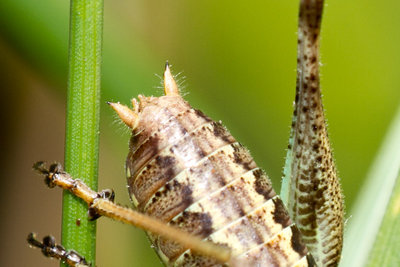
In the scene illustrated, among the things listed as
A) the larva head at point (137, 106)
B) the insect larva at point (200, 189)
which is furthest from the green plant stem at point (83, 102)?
the larva head at point (137, 106)

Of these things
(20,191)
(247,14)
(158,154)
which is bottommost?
(158,154)

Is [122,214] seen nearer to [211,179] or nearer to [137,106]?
[211,179]

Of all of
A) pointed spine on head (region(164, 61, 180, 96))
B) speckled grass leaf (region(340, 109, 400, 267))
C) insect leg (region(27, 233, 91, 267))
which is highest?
A: pointed spine on head (region(164, 61, 180, 96))

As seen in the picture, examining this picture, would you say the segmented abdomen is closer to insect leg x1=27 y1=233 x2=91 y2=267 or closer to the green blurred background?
insect leg x1=27 y1=233 x2=91 y2=267

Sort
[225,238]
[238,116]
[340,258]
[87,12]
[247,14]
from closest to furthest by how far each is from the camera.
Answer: [87,12] → [225,238] → [340,258] → [238,116] → [247,14]

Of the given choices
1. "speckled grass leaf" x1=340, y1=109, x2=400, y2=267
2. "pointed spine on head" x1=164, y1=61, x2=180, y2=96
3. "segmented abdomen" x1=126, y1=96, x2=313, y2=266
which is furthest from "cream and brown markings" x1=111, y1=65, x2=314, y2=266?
"speckled grass leaf" x1=340, y1=109, x2=400, y2=267

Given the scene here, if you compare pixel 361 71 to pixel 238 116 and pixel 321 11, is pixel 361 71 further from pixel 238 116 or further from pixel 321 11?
pixel 321 11

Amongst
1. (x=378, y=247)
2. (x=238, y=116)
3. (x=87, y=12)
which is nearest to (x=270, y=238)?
(x=378, y=247)
